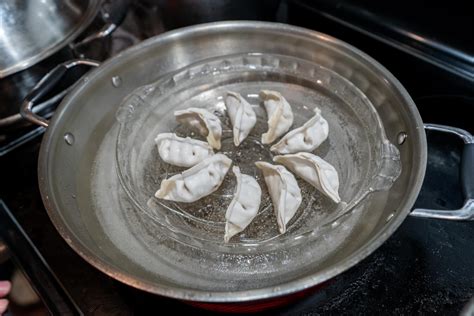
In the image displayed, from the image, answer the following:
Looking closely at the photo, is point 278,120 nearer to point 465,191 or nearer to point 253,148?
point 253,148

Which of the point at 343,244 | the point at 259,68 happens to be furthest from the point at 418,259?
the point at 259,68

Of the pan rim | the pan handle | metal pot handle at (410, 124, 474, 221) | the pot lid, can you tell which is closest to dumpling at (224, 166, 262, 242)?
→ the pan rim

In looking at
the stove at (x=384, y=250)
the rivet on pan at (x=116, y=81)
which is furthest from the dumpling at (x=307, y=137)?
the rivet on pan at (x=116, y=81)

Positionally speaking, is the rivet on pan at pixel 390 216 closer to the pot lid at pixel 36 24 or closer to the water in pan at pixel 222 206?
the water in pan at pixel 222 206

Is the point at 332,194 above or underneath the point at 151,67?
underneath

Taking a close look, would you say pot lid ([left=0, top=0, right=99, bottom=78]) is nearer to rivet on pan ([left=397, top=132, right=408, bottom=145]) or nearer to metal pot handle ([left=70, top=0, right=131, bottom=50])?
metal pot handle ([left=70, top=0, right=131, bottom=50])

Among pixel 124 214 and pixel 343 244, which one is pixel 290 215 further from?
pixel 124 214
